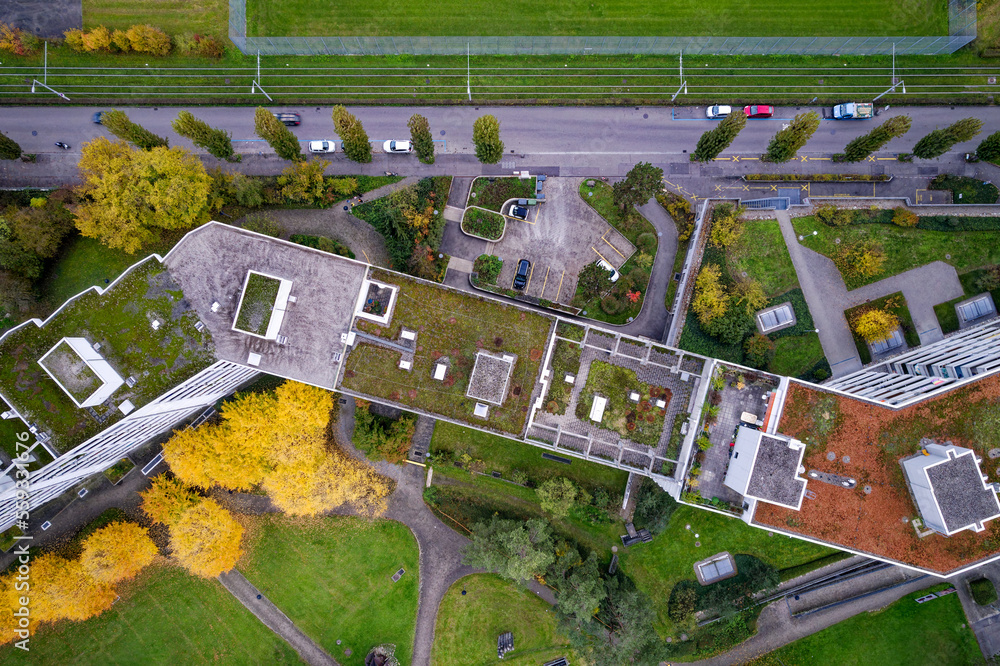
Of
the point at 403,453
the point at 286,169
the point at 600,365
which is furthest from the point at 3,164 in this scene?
the point at 600,365

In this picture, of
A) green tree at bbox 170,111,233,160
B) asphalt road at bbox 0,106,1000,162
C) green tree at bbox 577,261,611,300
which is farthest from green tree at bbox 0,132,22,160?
green tree at bbox 577,261,611,300

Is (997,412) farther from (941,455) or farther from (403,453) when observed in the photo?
(403,453)

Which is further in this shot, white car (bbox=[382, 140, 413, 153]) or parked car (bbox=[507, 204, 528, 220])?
parked car (bbox=[507, 204, 528, 220])

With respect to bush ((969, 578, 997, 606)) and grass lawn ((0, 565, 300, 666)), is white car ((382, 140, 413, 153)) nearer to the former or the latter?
grass lawn ((0, 565, 300, 666))

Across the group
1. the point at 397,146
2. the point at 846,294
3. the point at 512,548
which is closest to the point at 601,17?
the point at 397,146

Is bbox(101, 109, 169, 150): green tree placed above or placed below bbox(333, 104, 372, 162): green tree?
above

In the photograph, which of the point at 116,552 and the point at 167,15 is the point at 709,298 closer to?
the point at 116,552

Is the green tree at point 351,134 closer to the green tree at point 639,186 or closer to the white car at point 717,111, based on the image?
the green tree at point 639,186
